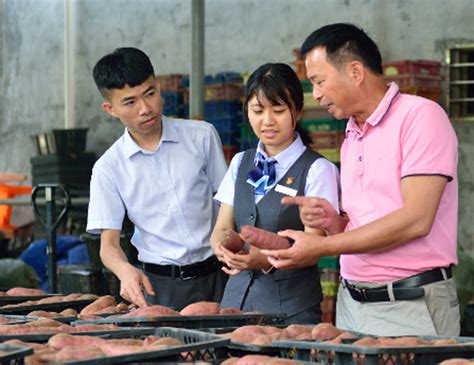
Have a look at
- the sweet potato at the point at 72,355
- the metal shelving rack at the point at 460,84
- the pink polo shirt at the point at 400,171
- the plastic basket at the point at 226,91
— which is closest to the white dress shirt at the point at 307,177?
the pink polo shirt at the point at 400,171

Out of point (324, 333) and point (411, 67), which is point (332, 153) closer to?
point (411, 67)

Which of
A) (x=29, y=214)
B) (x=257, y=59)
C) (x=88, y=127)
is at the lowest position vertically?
(x=29, y=214)

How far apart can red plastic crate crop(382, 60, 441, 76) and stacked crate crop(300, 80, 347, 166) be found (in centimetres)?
54

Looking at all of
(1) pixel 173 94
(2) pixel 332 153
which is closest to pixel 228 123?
(1) pixel 173 94

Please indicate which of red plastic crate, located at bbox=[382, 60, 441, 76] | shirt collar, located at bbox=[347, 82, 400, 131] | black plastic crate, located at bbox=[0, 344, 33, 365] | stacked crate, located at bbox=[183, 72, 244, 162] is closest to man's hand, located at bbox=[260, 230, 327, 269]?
shirt collar, located at bbox=[347, 82, 400, 131]

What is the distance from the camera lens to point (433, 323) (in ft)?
9.57

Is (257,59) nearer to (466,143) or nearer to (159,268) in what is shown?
(466,143)

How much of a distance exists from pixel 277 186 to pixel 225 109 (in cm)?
585

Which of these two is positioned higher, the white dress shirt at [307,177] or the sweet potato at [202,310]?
the white dress shirt at [307,177]

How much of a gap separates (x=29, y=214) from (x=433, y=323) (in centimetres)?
872

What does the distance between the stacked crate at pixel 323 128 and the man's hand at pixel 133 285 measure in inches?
190

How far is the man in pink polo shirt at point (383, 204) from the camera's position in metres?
2.81

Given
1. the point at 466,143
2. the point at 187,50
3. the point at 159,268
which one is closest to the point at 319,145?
the point at 466,143

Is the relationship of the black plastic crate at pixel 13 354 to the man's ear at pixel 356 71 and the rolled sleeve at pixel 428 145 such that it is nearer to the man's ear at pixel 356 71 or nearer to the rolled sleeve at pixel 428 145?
the rolled sleeve at pixel 428 145
